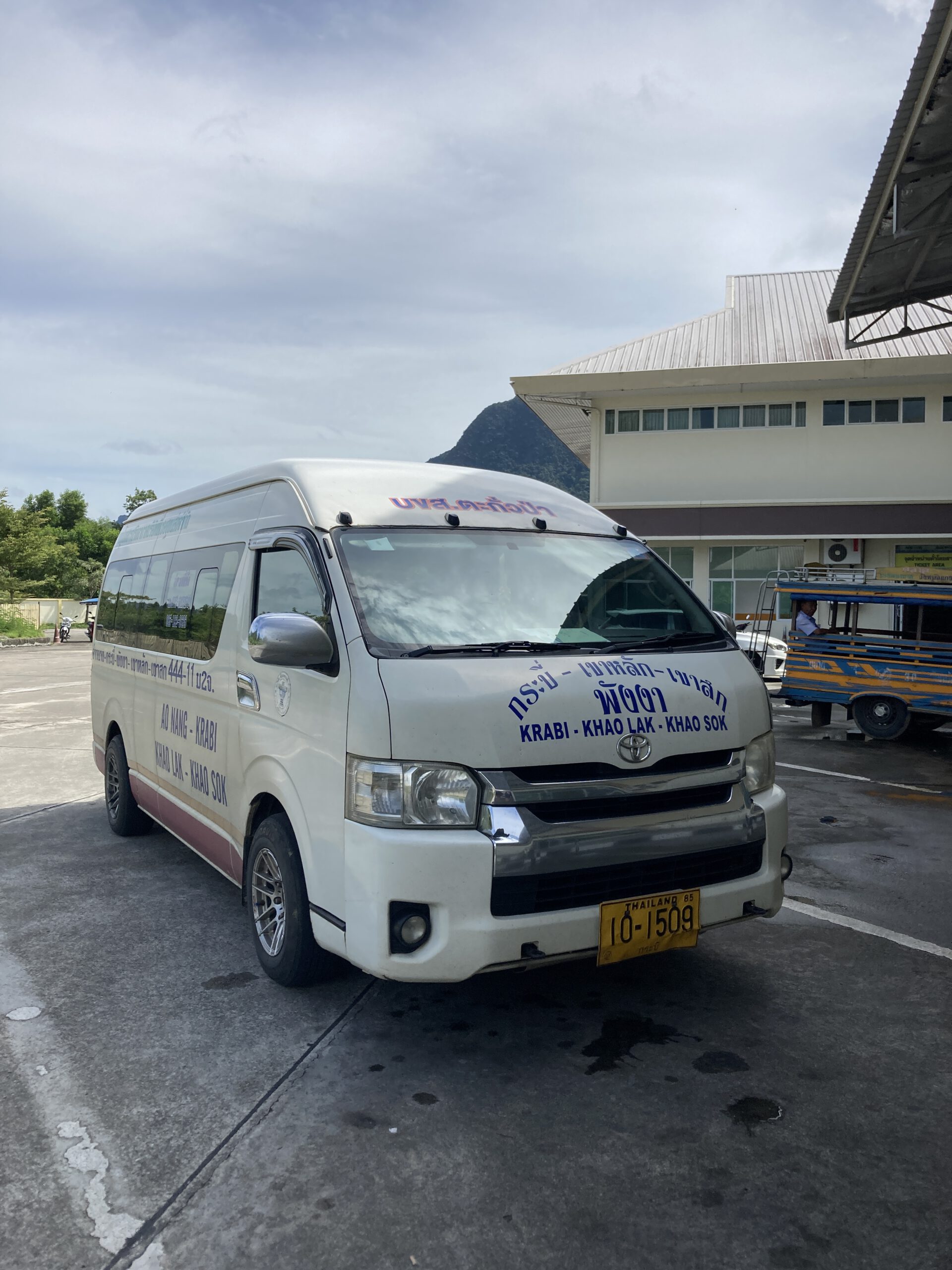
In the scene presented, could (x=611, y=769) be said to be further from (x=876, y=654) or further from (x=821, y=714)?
(x=821, y=714)

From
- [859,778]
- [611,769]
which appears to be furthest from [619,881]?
[859,778]

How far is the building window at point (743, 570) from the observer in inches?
1014

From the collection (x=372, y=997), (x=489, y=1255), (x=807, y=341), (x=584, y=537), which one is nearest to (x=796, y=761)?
(x=584, y=537)

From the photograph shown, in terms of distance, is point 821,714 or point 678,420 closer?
point 821,714

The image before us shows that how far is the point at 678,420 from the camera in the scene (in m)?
25.7

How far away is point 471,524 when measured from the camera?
170 inches

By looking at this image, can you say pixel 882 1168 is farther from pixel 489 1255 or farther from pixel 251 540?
pixel 251 540

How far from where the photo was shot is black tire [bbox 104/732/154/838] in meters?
6.62

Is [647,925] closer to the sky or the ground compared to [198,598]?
closer to the ground

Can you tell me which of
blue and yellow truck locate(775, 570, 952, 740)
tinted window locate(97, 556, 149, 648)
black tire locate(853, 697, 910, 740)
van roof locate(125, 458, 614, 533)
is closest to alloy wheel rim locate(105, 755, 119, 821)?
tinted window locate(97, 556, 149, 648)

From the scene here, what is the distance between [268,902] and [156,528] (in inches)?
125

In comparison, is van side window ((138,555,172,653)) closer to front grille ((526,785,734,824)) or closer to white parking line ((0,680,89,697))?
front grille ((526,785,734,824))

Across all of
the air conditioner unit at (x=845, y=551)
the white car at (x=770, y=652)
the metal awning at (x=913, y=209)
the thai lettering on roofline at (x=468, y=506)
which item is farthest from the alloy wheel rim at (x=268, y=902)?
the air conditioner unit at (x=845, y=551)

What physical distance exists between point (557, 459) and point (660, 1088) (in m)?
113
